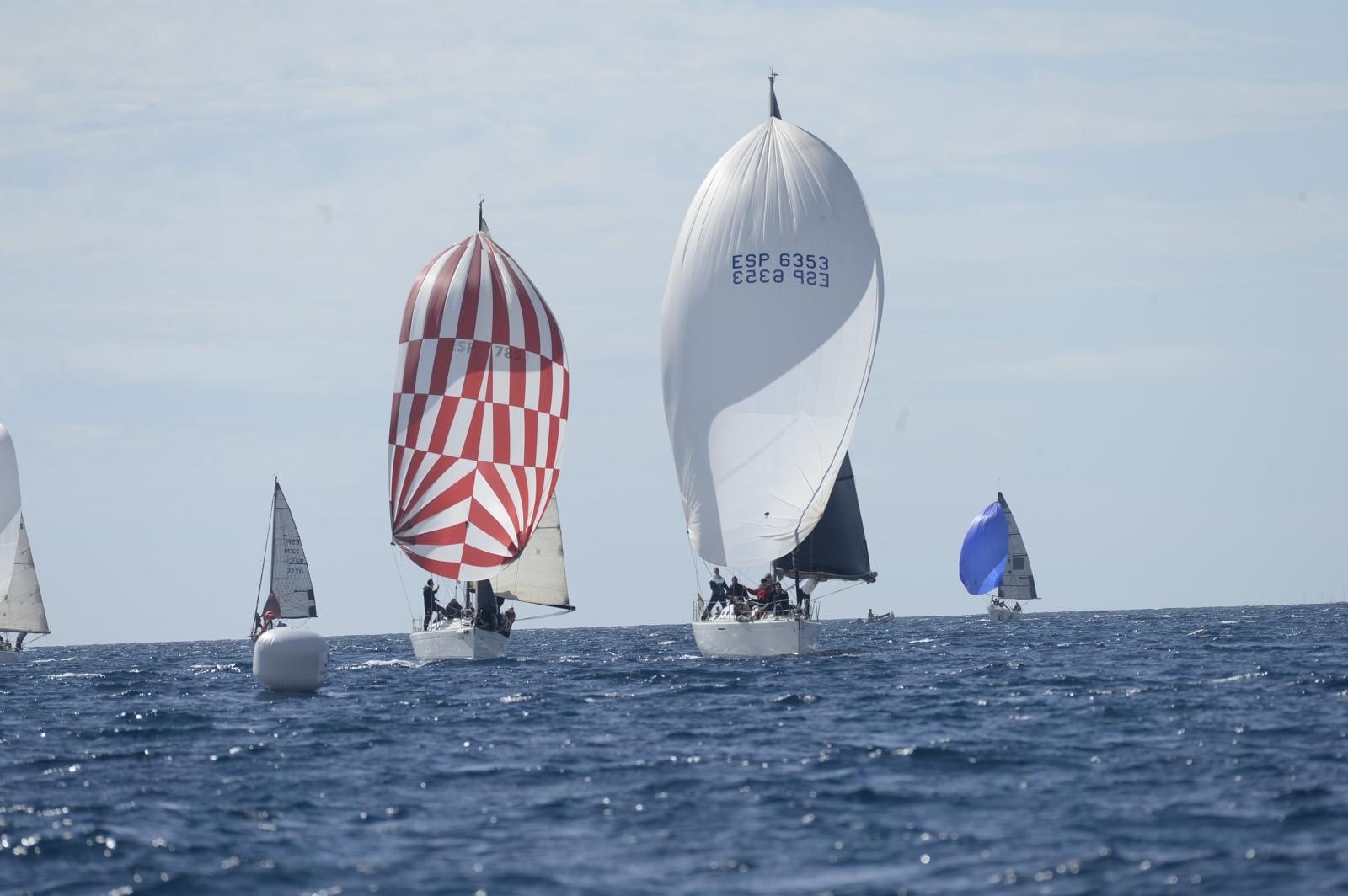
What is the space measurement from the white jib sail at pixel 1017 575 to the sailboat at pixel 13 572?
2223 inches

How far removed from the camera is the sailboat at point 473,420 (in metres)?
40.9

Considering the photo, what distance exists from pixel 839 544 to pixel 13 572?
38.0 m

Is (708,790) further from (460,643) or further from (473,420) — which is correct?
(460,643)

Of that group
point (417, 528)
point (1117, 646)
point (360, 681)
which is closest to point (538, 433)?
point (417, 528)

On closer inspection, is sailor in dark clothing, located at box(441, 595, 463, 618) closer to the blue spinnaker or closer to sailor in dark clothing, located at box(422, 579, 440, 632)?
sailor in dark clothing, located at box(422, 579, 440, 632)

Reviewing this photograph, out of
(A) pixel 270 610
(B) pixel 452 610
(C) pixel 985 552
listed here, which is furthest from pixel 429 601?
(C) pixel 985 552

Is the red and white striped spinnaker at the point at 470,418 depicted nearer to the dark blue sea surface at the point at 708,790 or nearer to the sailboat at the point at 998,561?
the dark blue sea surface at the point at 708,790

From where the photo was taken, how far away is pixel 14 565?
208 feet

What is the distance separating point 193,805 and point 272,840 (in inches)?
101

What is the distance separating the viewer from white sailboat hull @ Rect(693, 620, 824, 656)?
117 feet

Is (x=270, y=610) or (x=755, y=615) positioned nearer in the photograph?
(x=755, y=615)

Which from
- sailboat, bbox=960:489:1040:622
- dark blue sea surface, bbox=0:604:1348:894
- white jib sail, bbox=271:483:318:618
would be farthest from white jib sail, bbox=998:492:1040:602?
dark blue sea surface, bbox=0:604:1348:894

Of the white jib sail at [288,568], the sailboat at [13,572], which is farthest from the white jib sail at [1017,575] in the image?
the sailboat at [13,572]

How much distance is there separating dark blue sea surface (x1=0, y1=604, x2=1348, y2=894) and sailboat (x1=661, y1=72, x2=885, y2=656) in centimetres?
653
